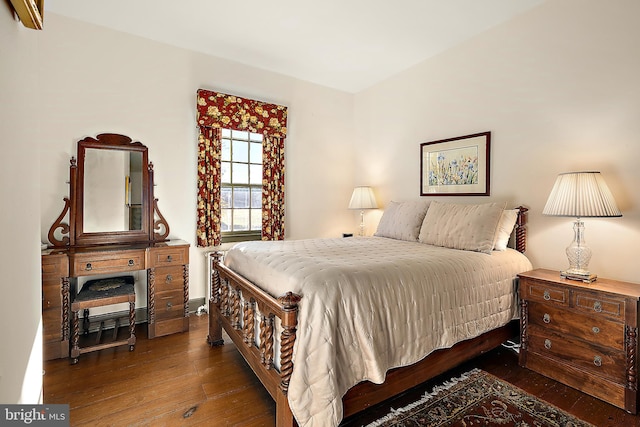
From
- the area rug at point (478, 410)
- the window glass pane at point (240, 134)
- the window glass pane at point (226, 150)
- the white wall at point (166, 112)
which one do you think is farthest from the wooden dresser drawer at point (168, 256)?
the area rug at point (478, 410)

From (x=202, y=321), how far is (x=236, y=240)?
980 mm

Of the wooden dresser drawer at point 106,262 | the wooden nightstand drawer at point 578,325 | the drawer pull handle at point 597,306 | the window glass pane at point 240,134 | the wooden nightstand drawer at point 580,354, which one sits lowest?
the wooden nightstand drawer at point 580,354

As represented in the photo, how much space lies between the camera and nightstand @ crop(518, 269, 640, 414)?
1.90 meters

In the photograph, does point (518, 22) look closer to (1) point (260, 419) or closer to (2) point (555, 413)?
(2) point (555, 413)

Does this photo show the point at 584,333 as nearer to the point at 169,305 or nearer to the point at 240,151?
the point at 169,305

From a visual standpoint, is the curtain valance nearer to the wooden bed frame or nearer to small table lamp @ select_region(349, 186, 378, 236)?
small table lamp @ select_region(349, 186, 378, 236)

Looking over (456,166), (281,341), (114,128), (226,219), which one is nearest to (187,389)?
(281,341)

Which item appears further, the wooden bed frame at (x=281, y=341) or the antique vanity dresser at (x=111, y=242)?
the antique vanity dresser at (x=111, y=242)

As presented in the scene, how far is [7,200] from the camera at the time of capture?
89 cm

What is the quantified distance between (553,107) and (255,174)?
120 inches

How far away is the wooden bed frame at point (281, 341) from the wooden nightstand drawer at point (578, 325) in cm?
29

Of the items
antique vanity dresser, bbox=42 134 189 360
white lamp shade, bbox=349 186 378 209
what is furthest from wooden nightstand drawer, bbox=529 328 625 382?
antique vanity dresser, bbox=42 134 189 360

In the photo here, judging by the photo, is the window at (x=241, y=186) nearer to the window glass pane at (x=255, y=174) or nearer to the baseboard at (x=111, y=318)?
the window glass pane at (x=255, y=174)

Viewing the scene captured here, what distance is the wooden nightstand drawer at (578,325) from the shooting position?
6.38 feet
